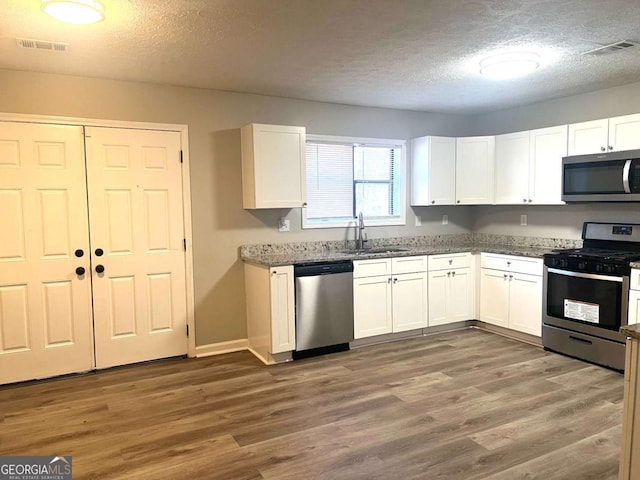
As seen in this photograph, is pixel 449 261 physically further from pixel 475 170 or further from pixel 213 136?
pixel 213 136

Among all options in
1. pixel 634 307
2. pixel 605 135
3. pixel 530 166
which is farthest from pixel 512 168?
pixel 634 307

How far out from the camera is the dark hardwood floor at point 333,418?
2486mm

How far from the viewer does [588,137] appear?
13.8 feet

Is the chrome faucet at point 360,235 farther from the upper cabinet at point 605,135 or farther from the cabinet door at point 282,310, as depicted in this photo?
the upper cabinet at point 605,135

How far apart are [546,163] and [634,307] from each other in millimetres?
1640

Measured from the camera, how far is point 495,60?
3355mm

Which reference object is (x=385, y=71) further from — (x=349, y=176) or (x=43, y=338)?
(x=43, y=338)

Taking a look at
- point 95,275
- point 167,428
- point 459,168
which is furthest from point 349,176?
point 167,428

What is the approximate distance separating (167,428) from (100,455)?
0.42 metres

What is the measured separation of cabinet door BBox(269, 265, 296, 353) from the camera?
Answer: 3988mm

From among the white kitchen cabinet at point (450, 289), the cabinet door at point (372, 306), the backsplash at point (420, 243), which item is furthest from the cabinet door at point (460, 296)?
the cabinet door at point (372, 306)
